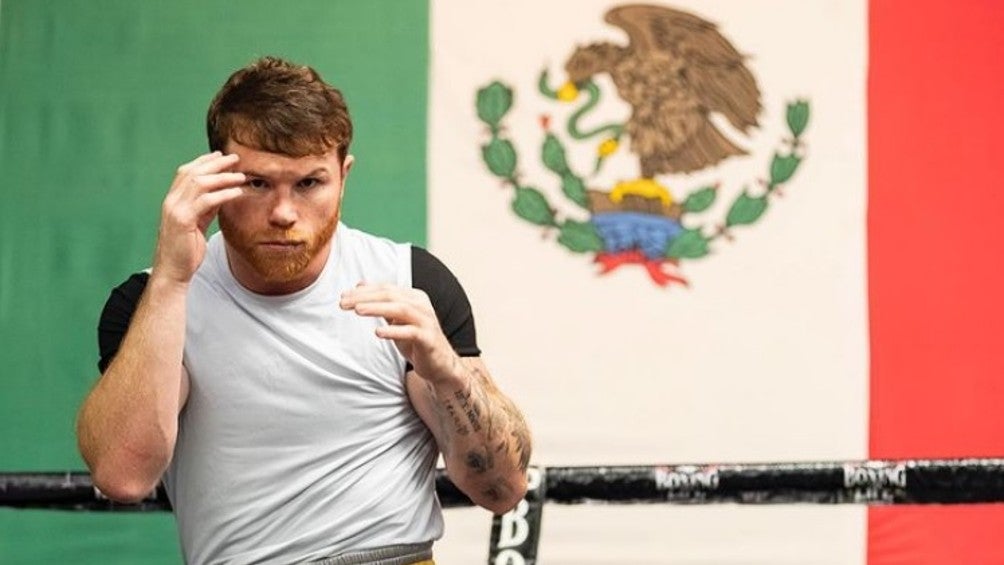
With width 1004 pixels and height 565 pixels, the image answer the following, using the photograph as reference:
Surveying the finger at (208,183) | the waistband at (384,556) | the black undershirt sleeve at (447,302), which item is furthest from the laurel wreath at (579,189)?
the finger at (208,183)

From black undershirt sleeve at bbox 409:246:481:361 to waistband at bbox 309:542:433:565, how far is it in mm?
282

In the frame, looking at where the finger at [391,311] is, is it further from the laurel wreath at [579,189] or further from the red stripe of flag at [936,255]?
the red stripe of flag at [936,255]

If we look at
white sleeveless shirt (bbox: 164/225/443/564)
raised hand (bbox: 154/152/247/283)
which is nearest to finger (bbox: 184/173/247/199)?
raised hand (bbox: 154/152/247/283)

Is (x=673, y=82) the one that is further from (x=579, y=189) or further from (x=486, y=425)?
(x=486, y=425)

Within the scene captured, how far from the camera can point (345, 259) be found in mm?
2215

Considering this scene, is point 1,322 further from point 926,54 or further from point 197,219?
point 926,54

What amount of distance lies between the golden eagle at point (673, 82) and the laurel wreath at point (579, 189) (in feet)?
0.28

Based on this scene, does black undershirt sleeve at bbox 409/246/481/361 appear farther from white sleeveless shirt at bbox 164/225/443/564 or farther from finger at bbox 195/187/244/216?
finger at bbox 195/187/244/216

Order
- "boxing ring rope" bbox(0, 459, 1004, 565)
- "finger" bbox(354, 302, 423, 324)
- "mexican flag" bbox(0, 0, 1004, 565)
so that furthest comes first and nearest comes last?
"mexican flag" bbox(0, 0, 1004, 565) → "boxing ring rope" bbox(0, 459, 1004, 565) → "finger" bbox(354, 302, 423, 324)

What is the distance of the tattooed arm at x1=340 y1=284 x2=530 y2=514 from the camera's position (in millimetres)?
1908

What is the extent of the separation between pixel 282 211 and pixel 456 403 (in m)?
0.34

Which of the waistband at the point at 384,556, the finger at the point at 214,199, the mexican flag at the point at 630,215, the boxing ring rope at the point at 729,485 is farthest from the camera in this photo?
the mexican flag at the point at 630,215

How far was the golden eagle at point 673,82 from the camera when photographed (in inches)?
137

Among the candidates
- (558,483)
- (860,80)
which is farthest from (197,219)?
(860,80)
